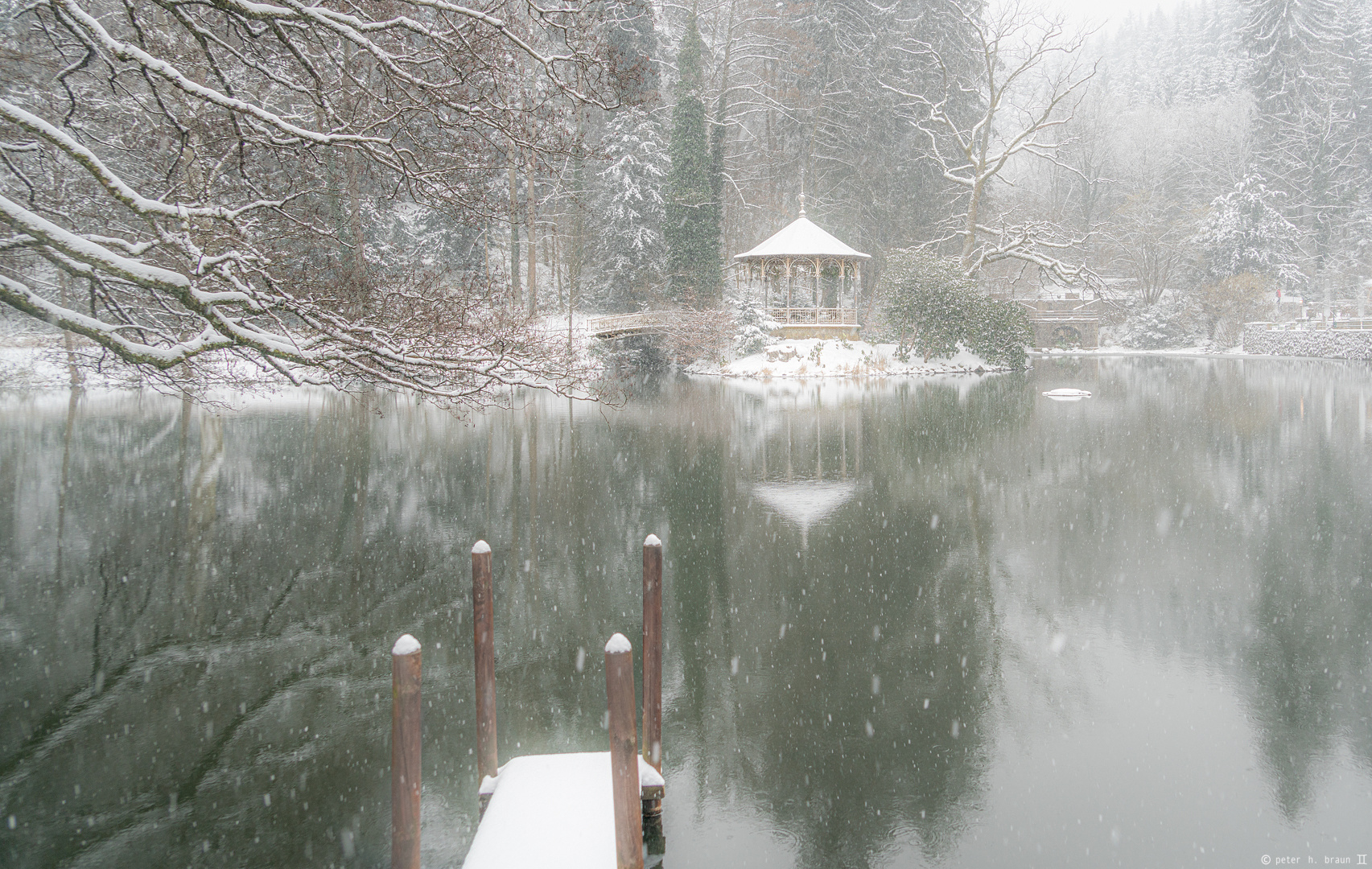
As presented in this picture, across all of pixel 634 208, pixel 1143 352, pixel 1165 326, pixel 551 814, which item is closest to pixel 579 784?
pixel 551 814

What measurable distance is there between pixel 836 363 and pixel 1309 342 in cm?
2271

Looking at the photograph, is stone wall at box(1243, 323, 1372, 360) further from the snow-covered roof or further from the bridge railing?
the bridge railing

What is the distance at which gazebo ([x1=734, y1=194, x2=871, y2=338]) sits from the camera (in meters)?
29.8

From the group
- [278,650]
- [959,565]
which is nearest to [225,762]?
[278,650]

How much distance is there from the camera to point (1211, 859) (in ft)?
13.2

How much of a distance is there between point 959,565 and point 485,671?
550 cm

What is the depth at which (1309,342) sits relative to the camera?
121 feet

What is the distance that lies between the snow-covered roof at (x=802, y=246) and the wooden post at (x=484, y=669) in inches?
1041

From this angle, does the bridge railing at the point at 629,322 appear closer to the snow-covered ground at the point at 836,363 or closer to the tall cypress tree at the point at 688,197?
the tall cypress tree at the point at 688,197

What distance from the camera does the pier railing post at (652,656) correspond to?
4.21m

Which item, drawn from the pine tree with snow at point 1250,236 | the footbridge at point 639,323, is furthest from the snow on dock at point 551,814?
the pine tree with snow at point 1250,236

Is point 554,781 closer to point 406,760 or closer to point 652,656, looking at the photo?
point 652,656

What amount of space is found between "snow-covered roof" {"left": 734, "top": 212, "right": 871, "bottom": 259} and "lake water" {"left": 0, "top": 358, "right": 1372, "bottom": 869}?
16688 millimetres

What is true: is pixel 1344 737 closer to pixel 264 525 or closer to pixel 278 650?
pixel 278 650
